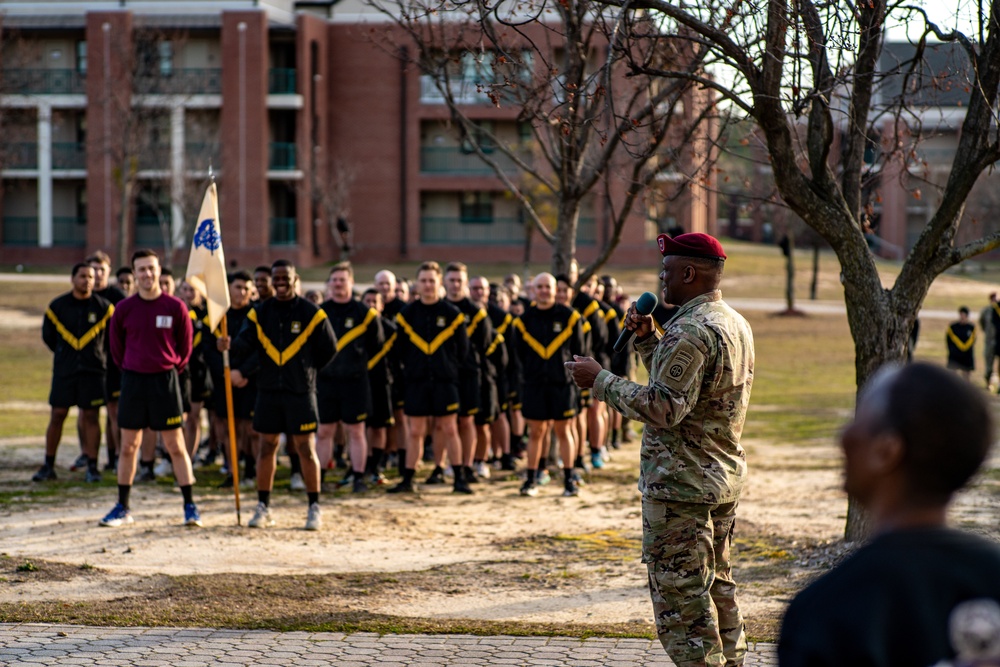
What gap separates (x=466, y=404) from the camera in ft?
44.0

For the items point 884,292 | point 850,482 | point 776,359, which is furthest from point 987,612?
point 776,359

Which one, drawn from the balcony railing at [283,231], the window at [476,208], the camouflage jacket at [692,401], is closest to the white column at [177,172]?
the balcony railing at [283,231]

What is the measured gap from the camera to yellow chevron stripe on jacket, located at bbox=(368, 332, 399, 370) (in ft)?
43.6

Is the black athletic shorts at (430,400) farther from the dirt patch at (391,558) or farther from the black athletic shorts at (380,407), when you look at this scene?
the dirt patch at (391,558)

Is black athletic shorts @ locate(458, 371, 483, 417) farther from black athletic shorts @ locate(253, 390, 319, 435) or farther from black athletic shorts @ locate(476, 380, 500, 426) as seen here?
black athletic shorts @ locate(253, 390, 319, 435)

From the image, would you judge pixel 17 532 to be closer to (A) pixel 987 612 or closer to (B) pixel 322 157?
(A) pixel 987 612

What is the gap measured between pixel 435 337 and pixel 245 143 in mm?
39644

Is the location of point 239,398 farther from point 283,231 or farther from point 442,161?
point 442,161

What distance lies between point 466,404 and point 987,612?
37.0 ft

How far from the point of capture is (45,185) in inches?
2050

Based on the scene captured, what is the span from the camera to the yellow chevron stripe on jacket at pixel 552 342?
12.9m

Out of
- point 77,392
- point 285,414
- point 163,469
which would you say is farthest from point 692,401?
point 163,469

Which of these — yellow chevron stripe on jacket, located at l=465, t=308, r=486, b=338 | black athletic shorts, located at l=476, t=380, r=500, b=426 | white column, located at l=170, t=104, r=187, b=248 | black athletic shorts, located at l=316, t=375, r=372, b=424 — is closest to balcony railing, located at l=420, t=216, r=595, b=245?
white column, located at l=170, t=104, r=187, b=248

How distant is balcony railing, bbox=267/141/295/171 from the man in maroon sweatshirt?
139 feet
